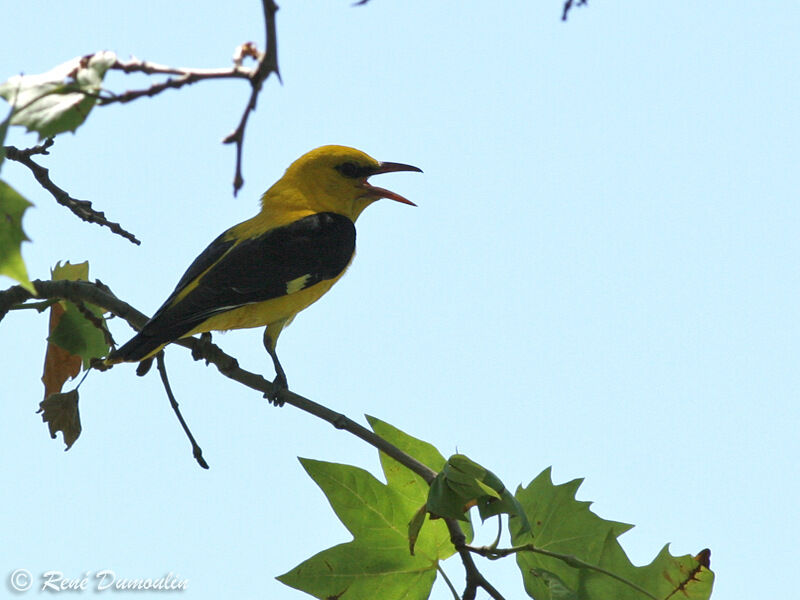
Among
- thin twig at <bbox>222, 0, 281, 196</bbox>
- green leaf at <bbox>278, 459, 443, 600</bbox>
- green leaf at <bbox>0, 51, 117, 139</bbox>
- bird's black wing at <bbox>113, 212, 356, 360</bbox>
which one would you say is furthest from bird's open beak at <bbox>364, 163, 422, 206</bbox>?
thin twig at <bbox>222, 0, 281, 196</bbox>

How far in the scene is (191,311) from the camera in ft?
14.5

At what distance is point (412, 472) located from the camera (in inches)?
108

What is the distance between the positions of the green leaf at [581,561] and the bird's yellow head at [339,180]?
3.50m

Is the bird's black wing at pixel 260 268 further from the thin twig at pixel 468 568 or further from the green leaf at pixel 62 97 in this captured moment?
the green leaf at pixel 62 97

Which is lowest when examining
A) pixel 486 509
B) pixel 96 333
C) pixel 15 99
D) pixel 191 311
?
pixel 486 509

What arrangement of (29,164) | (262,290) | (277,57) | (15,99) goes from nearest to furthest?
1. (277,57)
2. (15,99)
3. (29,164)
4. (262,290)

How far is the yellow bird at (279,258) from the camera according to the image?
4.49m

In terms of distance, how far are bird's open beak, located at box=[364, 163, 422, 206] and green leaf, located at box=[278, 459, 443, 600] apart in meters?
3.45

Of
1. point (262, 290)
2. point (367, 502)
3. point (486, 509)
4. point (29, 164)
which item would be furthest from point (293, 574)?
point (262, 290)

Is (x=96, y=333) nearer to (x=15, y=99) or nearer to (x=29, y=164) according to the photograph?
(x=29, y=164)

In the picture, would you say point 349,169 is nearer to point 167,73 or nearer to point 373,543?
point 373,543

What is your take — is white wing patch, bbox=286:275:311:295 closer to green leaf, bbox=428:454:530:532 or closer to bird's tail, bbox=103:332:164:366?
bird's tail, bbox=103:332:164:366

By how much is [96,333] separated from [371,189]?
Answer: 2876 millimetres

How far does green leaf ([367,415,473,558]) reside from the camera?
8.91ft
